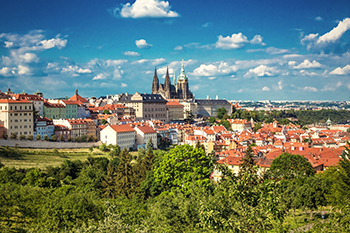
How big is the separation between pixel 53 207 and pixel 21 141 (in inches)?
1367

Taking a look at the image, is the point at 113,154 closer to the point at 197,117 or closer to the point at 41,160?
the point at 41,160

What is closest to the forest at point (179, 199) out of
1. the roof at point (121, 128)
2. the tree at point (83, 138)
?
the tree at point (83, 138)

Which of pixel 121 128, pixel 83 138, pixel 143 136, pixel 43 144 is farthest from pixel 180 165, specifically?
pixel 143 136

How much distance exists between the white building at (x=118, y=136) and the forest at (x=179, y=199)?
11991 millimetres

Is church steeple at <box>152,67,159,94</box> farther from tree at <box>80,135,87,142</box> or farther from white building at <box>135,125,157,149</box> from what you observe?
tree at <box>80,135,87,142</box>

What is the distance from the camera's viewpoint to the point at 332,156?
51656 mm

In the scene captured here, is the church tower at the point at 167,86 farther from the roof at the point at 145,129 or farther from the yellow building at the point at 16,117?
the yellow building at the point at 16,117

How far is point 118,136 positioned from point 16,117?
17235 mm

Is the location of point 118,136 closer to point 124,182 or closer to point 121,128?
point 121,128

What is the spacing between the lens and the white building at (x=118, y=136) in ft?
212

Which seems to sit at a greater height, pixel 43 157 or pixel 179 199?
pixel 179 199

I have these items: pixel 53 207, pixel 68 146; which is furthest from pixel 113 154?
pixel 53 207

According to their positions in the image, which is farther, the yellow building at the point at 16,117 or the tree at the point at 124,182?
the yellow building at the point at 16,117

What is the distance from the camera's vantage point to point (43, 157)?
1965 inches
